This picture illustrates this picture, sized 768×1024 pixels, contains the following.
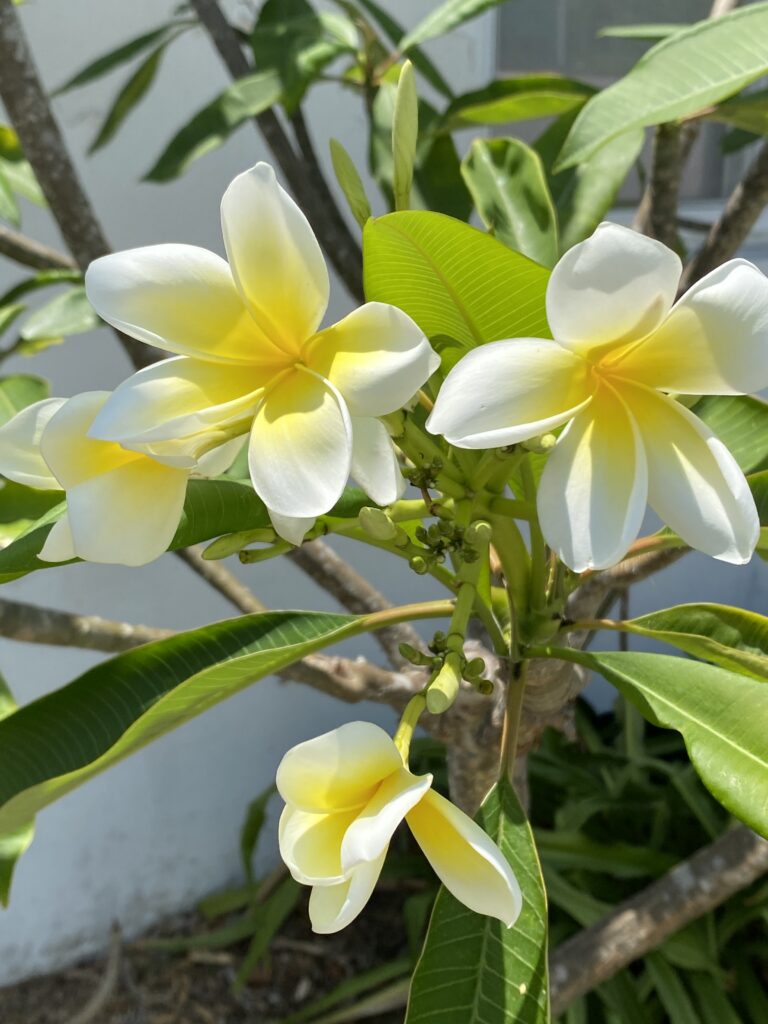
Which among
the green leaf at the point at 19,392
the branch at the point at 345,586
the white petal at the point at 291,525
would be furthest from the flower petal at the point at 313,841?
the green leaf at the point at 19,392

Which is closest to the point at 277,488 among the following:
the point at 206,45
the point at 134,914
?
the point at 206,45

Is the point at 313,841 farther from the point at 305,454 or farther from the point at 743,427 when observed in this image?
the point at 743,427

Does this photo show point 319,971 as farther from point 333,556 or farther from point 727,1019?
point 333,556

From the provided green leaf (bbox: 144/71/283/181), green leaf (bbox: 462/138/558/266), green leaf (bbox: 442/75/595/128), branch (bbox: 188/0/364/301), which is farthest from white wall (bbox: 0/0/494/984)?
green leaf (bbox: 462/138/558/266)

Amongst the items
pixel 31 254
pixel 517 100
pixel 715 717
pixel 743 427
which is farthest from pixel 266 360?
pixel 31 254

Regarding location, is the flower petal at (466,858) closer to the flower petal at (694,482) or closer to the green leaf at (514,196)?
the flower petal at (694,482)

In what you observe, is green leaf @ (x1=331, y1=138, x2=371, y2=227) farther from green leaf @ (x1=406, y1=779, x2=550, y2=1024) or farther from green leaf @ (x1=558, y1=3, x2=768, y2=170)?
green leaf @ (x1=406, y1=779, x2=550, y2=1024)
